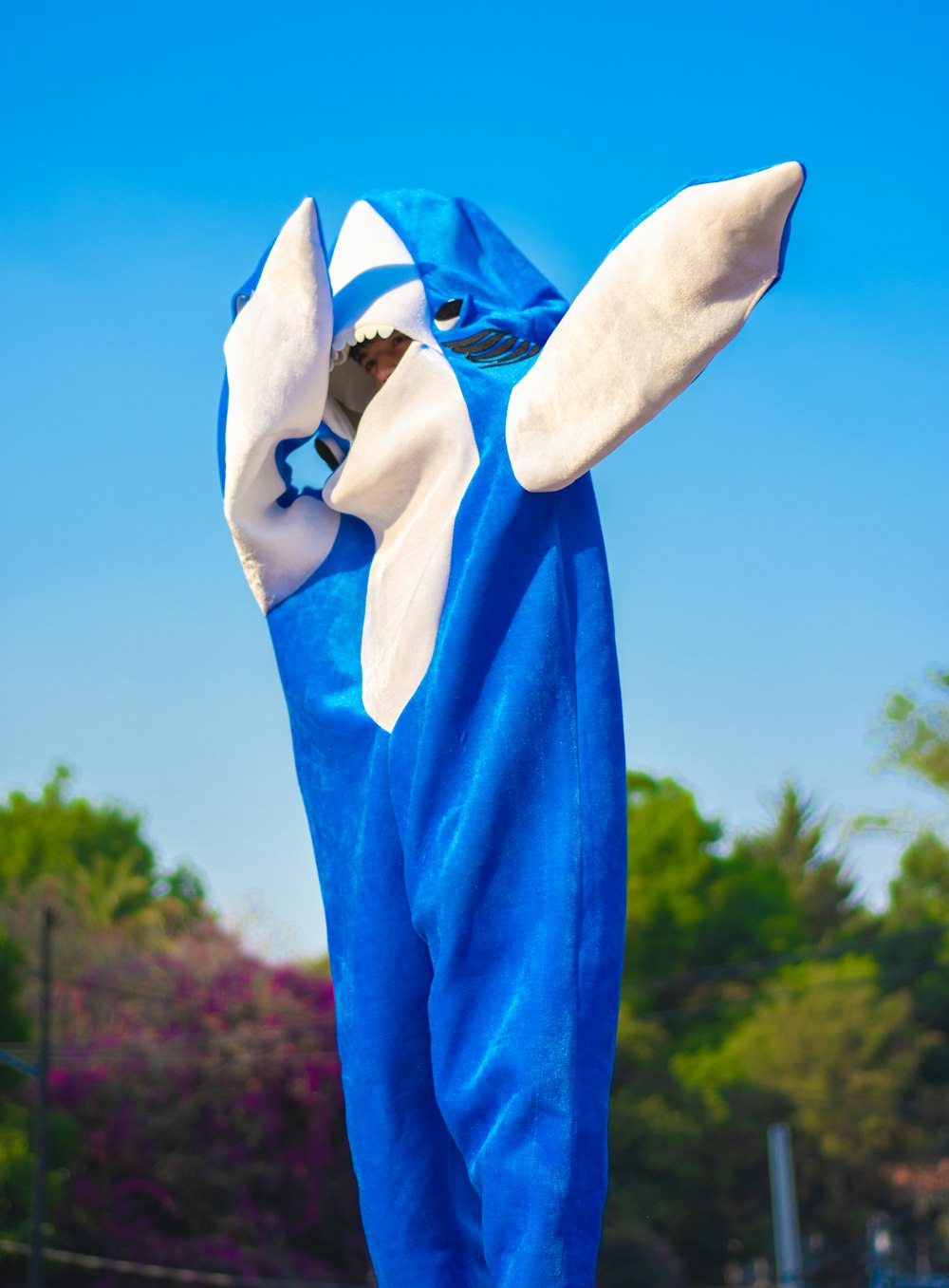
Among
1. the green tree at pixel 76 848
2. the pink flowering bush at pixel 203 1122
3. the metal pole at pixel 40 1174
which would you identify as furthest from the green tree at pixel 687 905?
the metal pole at pixel 40 1174

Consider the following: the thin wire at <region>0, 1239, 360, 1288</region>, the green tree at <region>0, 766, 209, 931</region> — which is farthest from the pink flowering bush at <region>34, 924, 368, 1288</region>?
the green tree at <region>0, 766, 209, 931</region>

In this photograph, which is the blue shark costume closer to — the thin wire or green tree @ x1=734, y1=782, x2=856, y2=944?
the thin wire

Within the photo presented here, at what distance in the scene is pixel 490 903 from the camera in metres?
2.62

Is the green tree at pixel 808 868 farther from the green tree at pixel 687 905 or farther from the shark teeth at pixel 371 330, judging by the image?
the shark teeth at pixel 371 330

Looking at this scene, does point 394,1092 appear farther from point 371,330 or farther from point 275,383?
point 371,330

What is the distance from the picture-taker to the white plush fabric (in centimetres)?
291

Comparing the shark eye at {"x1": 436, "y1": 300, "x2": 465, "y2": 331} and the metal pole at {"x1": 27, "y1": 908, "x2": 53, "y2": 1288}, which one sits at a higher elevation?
the shark eye at {"x1": 436, "y1": 300, "x2": 465, "y2": 331}

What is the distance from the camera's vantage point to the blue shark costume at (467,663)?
2455 mm

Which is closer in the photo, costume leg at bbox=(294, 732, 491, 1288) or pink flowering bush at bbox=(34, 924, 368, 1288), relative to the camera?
costume leg at bbox=(294, 732, 491, 1288)

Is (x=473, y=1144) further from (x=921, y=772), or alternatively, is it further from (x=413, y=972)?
(x=921, y=772)

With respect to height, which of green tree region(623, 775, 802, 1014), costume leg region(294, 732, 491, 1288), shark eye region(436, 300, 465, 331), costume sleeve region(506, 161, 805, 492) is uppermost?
green tree region(623, 775, 802, 1014)

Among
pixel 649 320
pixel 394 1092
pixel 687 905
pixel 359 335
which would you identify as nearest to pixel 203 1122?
pixel 394 1092

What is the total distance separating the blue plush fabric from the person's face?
0.22 metres

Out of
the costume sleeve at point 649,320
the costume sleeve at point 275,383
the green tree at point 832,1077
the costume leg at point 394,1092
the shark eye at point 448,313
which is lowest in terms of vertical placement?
the costume leg at point 394,1092
